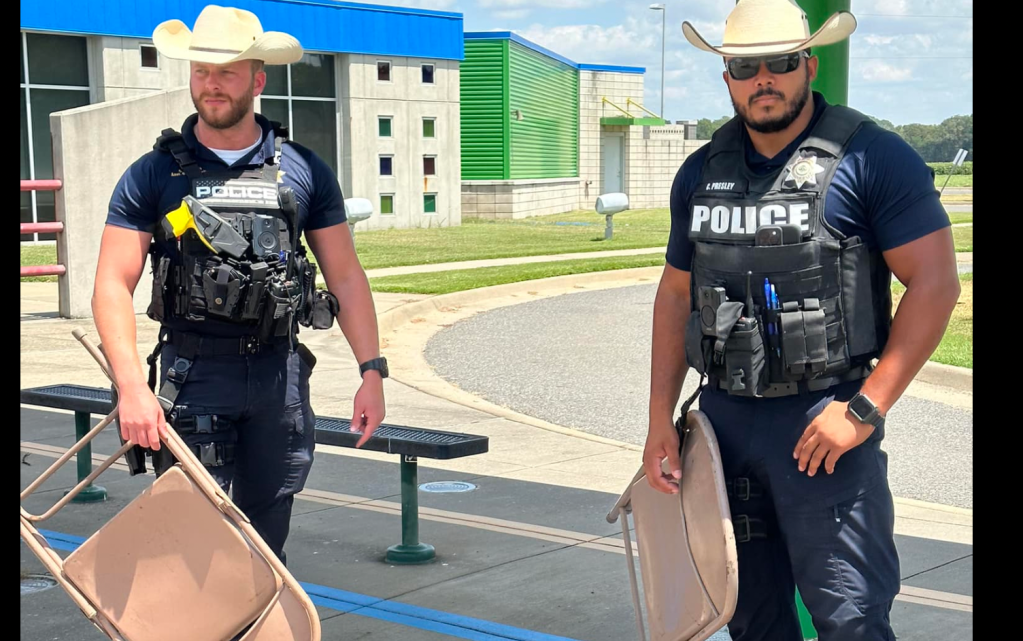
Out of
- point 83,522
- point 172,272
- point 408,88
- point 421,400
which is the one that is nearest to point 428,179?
point 408,88

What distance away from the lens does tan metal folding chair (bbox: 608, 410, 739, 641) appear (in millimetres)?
3074

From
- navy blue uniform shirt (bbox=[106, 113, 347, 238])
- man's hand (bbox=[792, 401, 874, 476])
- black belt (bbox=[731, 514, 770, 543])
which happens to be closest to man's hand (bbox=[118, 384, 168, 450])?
navy blue uniform shirt (bbox=[106, 113, 347, 238])

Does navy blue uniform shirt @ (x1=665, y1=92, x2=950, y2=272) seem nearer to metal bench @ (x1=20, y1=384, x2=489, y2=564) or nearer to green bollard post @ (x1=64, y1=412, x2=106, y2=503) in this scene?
metal bench @ (x1=20, y1=384, x2=489, y2=564)

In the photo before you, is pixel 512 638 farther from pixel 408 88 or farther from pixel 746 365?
pixel 408 88

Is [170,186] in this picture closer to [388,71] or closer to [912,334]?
[912,334]

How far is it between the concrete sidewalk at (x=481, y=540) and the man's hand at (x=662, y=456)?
111 centimetres

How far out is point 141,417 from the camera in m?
3.39

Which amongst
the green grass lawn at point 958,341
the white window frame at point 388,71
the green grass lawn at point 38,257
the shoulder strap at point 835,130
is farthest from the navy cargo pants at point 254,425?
the white window frame at point 388,71

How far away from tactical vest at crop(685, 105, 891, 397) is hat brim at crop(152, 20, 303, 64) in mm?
1456

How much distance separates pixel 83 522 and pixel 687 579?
3.55 meters

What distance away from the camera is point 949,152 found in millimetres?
30031

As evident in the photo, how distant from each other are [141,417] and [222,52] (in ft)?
3.71

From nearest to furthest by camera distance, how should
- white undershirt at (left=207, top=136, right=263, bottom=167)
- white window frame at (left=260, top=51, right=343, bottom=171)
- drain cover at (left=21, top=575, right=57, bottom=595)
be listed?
white undershirt at (left=207, top=136, right=263, bottom=167), drain cover at (left=21, top=575, right=57, bottom=595), white window frame at (left=260, top=51, right=343, bottom=171)

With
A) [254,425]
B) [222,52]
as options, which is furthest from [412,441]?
[222,52]
